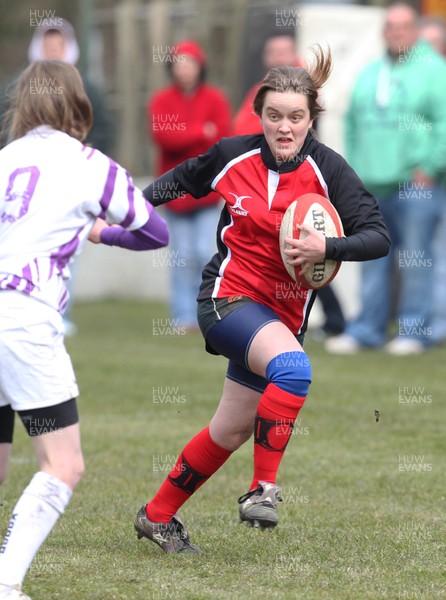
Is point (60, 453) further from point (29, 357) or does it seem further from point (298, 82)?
point (298, 82)

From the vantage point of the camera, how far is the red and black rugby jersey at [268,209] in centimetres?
491

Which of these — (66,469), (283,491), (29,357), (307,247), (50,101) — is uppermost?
(50,101)

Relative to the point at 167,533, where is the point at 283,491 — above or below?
below

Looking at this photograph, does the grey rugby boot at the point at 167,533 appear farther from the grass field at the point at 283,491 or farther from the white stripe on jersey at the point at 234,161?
the white stripe on jersey at the point at 234,161

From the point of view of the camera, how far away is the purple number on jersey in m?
4.09

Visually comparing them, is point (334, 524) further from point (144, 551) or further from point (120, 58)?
point (120, 58)

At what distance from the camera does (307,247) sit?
4660 mm

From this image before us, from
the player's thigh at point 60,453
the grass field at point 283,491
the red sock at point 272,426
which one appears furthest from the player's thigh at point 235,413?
the player's thigh at point 60,453

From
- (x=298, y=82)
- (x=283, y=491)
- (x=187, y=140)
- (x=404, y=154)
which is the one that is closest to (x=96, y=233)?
(x=298, y=82)

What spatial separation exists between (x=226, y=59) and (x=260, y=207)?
1159 centimetres

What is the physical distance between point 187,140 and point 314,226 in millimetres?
7443

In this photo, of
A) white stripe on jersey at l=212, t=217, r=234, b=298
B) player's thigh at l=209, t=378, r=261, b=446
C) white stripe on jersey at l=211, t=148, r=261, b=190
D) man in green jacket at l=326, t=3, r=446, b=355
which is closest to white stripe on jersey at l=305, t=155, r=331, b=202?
white stripe on jersey at l=211, t=148, r=261, b=190

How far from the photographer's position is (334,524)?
5.46 meters

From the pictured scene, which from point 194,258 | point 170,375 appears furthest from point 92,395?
point 194,258
